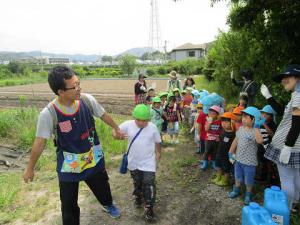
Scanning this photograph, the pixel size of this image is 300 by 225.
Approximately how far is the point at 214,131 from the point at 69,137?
2.67 metres

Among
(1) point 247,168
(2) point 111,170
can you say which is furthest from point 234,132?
(2) point 111,170

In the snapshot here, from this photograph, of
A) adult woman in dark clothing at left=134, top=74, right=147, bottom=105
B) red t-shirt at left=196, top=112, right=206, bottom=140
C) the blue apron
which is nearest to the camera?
the blue apron

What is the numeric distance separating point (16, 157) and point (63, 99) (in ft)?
14.5

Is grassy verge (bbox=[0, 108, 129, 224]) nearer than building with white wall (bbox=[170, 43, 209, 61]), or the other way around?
grassy verge (bbox=[0, 108, 129, 224])

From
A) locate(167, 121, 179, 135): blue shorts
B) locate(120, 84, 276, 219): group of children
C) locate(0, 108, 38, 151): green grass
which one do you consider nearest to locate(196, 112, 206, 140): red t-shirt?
locate(120, 84, 276, 219): group of children

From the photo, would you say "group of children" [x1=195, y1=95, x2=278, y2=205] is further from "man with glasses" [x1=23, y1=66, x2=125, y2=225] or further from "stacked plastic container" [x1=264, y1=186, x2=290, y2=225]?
"man with glasses" [x1=23, y1=66, x2=125, y2=225]

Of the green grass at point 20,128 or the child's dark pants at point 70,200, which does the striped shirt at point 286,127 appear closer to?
the child's dark pants at point 70,200

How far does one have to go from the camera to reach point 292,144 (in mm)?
2895

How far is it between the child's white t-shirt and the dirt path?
72 cm

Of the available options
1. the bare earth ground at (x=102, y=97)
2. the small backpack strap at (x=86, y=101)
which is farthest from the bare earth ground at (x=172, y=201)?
the bare earth ground at (x=102, y=97)

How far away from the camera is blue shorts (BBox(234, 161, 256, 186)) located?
12.3 ft

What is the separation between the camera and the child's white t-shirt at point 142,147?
11.7 ft

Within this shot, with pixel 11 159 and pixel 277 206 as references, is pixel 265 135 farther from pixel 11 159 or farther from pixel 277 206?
pixel 11 159

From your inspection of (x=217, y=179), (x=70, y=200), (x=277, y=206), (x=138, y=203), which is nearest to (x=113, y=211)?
(x=138, y=203)
